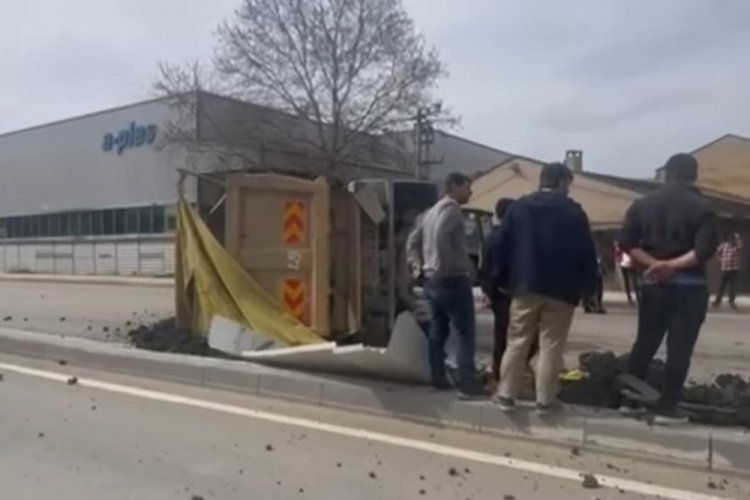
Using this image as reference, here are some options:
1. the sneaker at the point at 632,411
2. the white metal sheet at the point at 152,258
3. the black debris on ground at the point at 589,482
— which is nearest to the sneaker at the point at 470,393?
the sneaker at the point at 632,411

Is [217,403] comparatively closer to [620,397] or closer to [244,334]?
[244,334]

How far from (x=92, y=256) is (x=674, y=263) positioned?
40748mm

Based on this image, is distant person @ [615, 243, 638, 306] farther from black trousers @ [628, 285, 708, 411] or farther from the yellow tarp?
the yellow tarp

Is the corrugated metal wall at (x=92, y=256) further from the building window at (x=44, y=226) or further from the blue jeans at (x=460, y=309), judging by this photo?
the blue jeans at (x=460, y=309)

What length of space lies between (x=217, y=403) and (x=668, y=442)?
3699 mm

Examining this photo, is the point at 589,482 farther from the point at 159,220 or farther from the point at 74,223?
the point at 74,223

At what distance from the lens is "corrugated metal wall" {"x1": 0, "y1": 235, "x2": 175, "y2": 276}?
3934cm

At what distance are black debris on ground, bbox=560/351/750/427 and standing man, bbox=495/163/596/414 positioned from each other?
56 centimetres

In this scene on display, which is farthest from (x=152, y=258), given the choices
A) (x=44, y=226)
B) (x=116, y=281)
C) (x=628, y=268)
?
(x=628, y=268)

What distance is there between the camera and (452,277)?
6531 millimetres

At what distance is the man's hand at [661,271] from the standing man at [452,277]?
4.60ft

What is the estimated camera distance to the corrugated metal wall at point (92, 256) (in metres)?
39.3

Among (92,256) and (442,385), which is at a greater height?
(92,256)

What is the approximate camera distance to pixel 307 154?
37.6m
